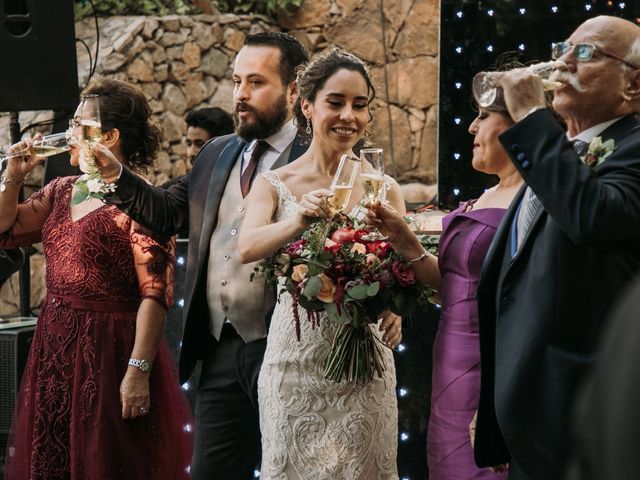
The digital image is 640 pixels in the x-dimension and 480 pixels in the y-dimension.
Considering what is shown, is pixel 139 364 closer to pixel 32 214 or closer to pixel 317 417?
pixel 32 214

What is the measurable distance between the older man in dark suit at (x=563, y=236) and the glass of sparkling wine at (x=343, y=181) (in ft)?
2.13

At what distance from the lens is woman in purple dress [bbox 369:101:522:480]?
Answer: 11.6 ft

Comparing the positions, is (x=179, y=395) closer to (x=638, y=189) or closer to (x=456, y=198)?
(x=638, y=189)

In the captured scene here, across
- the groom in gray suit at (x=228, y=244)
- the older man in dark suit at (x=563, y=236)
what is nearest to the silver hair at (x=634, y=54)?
the older man in dark suit at (x=563, y=236)

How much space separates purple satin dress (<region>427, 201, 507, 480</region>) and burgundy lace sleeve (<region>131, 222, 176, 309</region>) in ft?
4.05

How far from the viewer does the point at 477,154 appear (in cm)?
373

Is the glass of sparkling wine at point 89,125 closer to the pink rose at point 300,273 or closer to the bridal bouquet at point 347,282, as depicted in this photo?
the bridal bouquet at point 347,282

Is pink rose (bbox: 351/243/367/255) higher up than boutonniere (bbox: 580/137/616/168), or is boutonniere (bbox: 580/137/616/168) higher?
A: boutonniere (bbox: 580/137/616/168)

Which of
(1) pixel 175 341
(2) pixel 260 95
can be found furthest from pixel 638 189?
(1) pixel 175 341

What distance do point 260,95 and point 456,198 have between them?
10.9 ft

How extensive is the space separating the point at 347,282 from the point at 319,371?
0.35m

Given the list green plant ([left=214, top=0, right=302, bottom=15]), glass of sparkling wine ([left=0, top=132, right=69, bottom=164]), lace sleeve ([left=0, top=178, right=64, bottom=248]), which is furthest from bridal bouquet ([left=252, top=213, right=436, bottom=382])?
green plant ([left=214, top=0, right=302, bottom=15])

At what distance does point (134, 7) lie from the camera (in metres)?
11.1

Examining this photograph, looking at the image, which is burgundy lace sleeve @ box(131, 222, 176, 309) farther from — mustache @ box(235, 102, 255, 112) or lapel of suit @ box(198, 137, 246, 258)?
mustache @ box(235, 102, 255, 112)
